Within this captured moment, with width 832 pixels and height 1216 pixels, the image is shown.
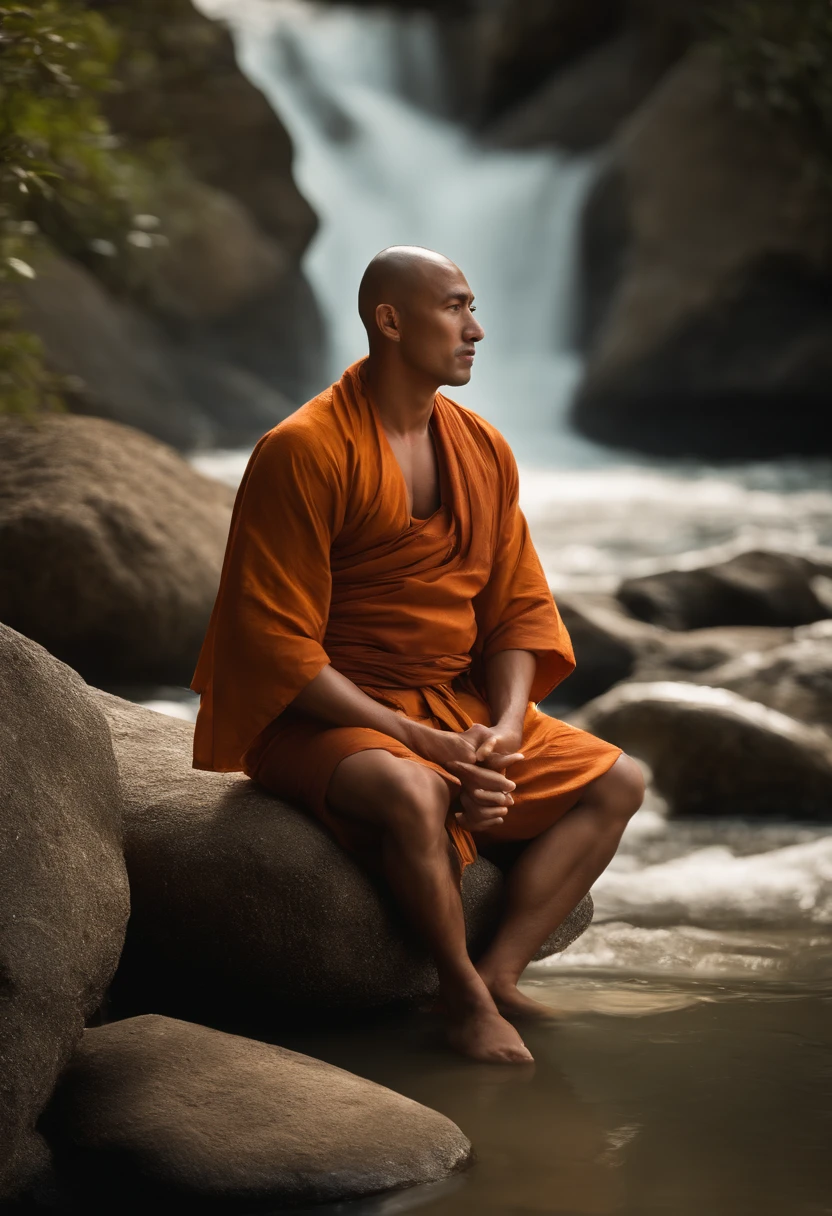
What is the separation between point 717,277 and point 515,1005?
12027mm

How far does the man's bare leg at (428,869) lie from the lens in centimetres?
298

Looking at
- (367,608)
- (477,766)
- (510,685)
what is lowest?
(477,766)

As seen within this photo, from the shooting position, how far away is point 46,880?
2480mm

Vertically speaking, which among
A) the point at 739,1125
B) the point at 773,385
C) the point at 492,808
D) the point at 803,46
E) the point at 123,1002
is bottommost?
the point at 123,1002

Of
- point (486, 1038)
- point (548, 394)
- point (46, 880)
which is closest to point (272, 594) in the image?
point (46, 880)

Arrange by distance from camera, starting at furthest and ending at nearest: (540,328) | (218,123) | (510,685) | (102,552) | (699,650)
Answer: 1. (540,328)
2. (218,123)
3. (699,650)
4. (102,552)
5. (510,685)

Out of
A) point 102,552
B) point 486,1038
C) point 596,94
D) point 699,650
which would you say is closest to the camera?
point 486,1038

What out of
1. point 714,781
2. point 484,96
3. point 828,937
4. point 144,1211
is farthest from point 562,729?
point 484,96

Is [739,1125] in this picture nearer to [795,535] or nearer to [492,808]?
[492,808]

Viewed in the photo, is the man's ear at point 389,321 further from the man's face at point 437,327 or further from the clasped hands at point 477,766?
the clasped hands at point 477,766

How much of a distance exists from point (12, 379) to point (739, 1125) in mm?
4133

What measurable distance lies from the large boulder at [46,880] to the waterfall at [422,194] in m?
11.4

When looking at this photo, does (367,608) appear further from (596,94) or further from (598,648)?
(596,94)

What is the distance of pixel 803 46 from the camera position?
43.9 ft
